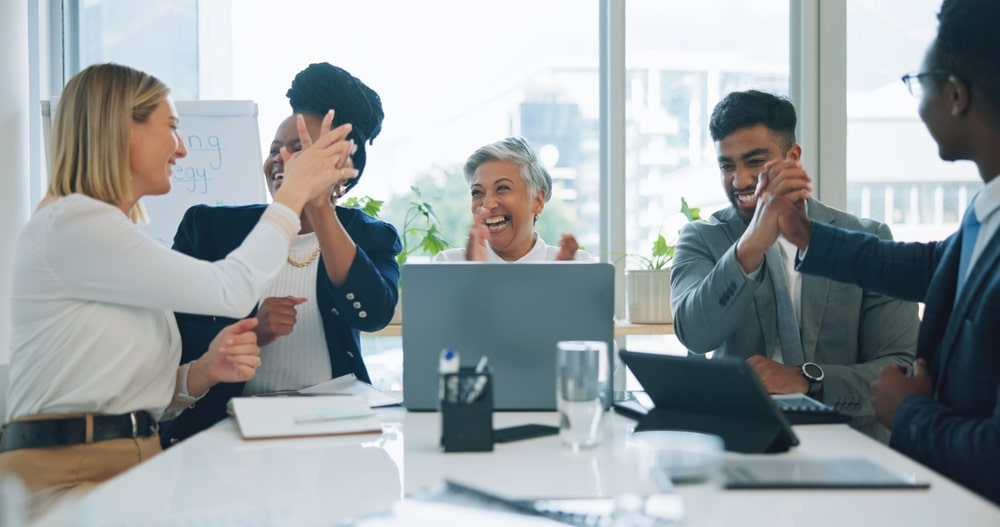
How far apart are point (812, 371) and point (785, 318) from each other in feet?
0.77

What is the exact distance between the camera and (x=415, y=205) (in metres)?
4.00

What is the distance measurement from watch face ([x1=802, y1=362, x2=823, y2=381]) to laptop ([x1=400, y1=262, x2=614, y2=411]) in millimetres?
592

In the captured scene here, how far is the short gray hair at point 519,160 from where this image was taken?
117 inches

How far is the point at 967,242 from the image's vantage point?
5.96 ft

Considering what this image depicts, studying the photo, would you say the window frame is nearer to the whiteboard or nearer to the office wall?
the office wall

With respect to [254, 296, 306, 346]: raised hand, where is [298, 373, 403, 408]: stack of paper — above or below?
below

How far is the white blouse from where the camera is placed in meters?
1.80

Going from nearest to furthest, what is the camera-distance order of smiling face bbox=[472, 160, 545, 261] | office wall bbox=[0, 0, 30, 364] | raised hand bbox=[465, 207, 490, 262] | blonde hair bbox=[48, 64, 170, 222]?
1. blonde hair bbox=[48, 64, 170, 222]
2. raised hand bbox=[465, 207, 490, 262]
3. smiling face bbox=[472, 160, 545, 261]
4. office wall bbox=[0, 0, 30, 364]

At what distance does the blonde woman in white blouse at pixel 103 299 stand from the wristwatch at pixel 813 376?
124cm

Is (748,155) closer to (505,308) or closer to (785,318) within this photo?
(785,318)

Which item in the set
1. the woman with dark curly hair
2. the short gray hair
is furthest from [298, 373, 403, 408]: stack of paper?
the short gray hair

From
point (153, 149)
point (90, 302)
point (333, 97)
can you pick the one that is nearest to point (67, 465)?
point (90, 302)

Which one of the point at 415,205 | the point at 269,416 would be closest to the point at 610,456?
the point at 269,416

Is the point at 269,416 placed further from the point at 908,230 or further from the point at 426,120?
the point at 908,230
